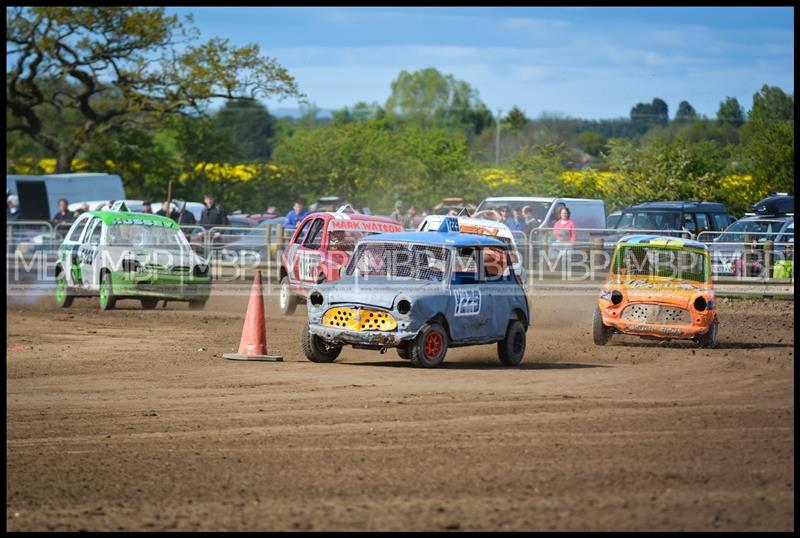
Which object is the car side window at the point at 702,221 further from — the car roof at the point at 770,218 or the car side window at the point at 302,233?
the car side window at the point at 302,233

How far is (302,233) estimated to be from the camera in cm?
2131

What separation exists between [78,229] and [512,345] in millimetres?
11096

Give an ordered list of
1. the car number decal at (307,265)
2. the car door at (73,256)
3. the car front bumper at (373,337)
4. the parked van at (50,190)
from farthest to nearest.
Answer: the parked van at (50,190) → the car door at (73,256) → the car number decal at (307,265) → the car front bumper at (373,337)

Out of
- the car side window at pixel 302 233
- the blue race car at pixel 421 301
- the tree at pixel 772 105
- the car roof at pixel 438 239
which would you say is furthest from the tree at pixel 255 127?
the blue race car at pixel 421 301

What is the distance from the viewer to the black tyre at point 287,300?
2123 centimetres

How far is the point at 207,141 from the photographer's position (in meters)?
54.6

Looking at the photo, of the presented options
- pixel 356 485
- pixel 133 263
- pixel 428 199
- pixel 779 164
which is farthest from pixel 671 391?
pixel 428 199

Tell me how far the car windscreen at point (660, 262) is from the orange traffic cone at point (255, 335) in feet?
17.7

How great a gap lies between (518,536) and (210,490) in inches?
86.4

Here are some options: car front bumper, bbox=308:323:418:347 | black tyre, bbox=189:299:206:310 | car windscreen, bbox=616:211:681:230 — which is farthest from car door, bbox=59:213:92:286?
car windscreen, bbox=616:211:681:230

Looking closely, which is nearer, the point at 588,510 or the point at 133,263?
the point at 588,510

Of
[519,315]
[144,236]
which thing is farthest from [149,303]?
[519,315]

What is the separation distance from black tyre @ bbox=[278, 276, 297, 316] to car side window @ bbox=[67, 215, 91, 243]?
3993 mm

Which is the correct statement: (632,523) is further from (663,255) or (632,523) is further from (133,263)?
(133,263)
